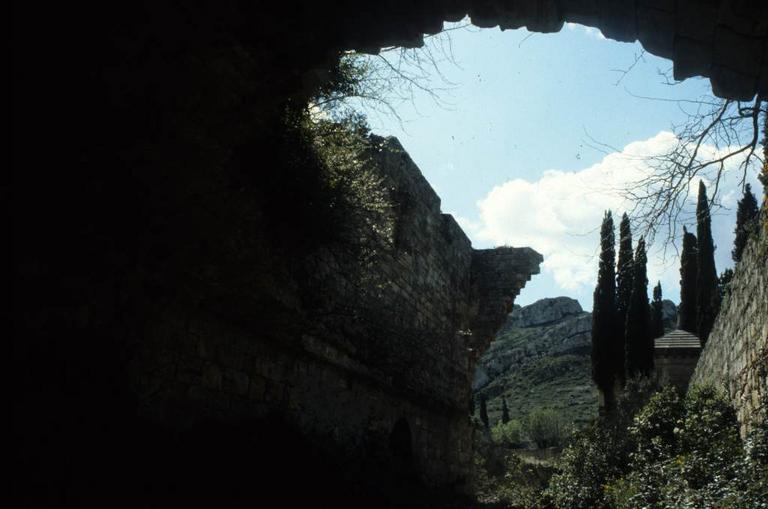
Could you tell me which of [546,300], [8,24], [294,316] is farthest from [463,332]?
[546,300]

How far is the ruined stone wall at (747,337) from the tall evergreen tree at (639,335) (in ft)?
51.4

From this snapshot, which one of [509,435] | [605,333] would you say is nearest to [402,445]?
[605,333]

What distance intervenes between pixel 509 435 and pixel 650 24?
38375 millimetres

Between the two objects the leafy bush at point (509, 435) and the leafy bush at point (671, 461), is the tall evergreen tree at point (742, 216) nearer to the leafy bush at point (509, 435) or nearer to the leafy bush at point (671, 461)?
the leafy bush at point (671, 461)

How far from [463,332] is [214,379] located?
857 cm

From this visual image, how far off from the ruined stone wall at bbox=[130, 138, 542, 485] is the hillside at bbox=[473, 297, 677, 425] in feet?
101

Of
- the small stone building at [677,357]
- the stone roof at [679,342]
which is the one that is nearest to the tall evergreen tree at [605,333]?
the stone roof at [679,342]

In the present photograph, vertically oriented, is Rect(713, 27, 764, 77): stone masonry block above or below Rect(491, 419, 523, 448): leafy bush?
above

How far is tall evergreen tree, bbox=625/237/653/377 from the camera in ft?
76.3

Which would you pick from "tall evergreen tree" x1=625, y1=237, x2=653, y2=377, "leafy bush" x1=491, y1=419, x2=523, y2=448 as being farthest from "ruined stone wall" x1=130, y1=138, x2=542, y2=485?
"leafy bush" x1=491, y1=419, x2=523, y2=448

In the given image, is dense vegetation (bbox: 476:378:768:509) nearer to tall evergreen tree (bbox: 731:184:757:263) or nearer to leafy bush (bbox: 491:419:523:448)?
tall evergreen tree (bbox: 731:184:757:263)

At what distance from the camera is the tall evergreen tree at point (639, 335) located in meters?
23.3

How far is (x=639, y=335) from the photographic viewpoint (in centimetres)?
2356

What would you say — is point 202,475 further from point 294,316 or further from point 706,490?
point 706,490
